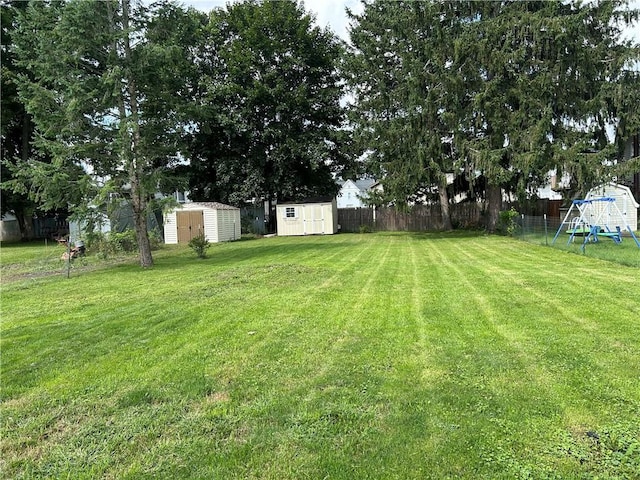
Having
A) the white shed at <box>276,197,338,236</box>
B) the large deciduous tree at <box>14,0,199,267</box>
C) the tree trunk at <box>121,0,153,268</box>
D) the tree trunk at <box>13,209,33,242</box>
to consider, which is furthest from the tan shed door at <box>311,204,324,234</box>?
the tree trunk at <box>13,209,33,242</box>

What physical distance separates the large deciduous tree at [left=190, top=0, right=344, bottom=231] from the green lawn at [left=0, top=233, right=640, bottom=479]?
21142mm

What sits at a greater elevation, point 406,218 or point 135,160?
point 135,160

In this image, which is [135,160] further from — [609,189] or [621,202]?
[621,202]

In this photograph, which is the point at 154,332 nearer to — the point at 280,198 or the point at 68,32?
the point at 68,32

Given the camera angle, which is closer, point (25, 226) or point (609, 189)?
point (609, 189)

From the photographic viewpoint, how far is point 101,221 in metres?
11.5

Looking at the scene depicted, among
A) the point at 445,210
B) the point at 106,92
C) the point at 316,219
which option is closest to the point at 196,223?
the point at 316,219

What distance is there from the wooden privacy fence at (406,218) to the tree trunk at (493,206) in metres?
4.81

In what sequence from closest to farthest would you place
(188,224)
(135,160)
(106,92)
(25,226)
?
(106,92) < (135,160) < (188,224) < (25,226)

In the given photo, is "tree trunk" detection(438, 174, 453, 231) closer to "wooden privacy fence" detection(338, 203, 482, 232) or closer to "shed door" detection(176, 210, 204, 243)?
"wooden privacy fence" detection(338, 203, 482, 232)

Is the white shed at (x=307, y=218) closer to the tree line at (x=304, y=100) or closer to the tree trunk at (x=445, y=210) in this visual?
the tree line at (x=304, y=100)

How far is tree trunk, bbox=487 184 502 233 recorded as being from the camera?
20.5m

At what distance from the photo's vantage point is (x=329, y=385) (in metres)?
3.37

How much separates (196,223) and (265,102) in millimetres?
9690
